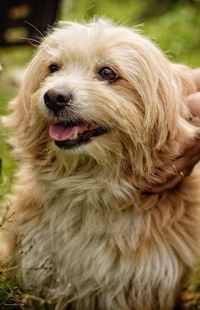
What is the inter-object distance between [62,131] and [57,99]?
19cm

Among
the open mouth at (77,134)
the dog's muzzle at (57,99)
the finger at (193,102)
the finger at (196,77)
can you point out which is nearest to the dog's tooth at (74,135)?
the open mouth at (77,134)

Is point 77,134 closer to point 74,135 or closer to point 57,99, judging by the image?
point 74,135

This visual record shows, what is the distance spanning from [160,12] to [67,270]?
474 cm

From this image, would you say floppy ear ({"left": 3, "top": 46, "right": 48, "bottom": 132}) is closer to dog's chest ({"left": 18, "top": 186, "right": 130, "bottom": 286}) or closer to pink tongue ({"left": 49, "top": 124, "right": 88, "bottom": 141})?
pink tongue ({"left": 49, "top": 124, "right": 88, "bottom": 141})

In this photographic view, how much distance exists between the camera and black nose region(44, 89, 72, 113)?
3.76 metres

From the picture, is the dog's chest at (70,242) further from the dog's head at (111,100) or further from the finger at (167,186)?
the dog's head at (111,100)

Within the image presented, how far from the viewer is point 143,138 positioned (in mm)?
3879

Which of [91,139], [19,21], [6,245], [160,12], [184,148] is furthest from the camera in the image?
[160,12]

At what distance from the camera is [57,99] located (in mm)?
3787

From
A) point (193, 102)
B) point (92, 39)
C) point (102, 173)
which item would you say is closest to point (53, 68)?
point (92, 39)

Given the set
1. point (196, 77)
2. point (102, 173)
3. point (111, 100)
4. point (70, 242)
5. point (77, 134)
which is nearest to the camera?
point (111, 100)

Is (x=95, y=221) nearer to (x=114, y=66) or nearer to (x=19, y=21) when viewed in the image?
(x=114, y=66)

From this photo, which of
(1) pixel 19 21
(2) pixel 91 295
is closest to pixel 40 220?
(2) pixel 91 295

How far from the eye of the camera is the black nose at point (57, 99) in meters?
3.76
